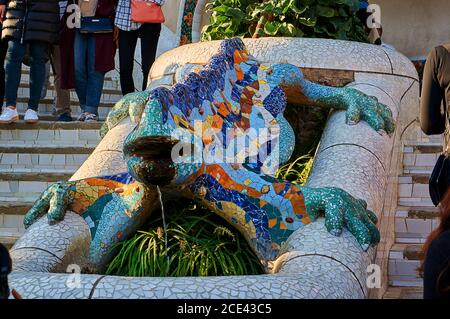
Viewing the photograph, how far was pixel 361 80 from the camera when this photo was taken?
7012 mm

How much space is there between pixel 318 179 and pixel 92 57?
406cm

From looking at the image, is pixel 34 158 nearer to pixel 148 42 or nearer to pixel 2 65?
pixel 2 65

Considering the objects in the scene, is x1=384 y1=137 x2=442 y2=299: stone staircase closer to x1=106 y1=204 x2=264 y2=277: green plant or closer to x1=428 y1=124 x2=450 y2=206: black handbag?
x1=106 y1=204 x2=264 y2=277: green plant

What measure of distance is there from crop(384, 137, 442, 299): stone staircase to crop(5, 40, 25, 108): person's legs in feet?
11.6

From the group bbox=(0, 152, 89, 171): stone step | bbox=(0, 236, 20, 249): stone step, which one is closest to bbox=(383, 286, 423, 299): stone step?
bbox=(0, 236, 20, 249): stone step

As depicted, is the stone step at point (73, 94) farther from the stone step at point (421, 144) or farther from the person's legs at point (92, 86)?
the stone step at point (421, 144)

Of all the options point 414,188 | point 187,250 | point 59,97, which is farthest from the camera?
point 59,97

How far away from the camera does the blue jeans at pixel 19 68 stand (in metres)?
8.91

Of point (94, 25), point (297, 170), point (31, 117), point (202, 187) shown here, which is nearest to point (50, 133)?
point (31, 117)

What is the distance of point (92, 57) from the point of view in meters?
9.23

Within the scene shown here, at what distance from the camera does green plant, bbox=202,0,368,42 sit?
291 inches

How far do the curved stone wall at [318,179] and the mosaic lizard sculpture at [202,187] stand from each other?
0.13 meters

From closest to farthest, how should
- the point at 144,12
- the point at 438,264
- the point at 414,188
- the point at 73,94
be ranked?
1. the point at 438,264
2. the point at 414,188
3. the point at 144,12
4. the point at 73,94
